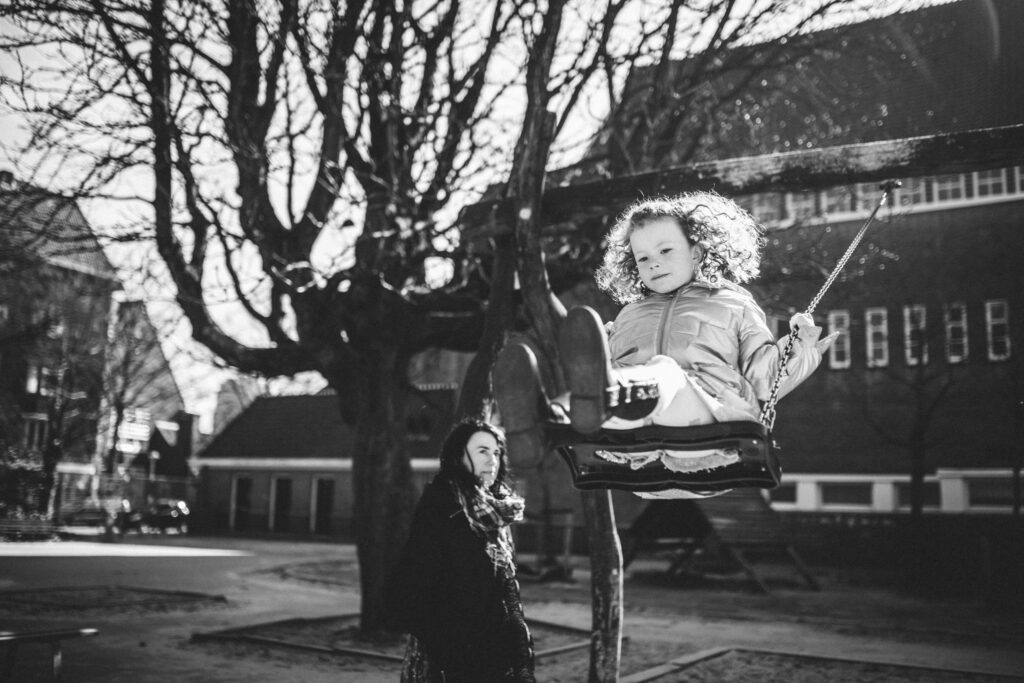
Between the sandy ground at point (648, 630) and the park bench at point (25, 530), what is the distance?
25.3 ft

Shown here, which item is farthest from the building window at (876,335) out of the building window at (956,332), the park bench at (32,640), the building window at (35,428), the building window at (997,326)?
the building window at (35,428)

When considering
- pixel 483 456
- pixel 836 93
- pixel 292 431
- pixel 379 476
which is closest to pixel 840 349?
pixel 836 93

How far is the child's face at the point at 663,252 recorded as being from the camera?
352 centimetres

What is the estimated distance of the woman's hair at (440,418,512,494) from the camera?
4.73 metres

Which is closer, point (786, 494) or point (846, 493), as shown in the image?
point (846, 493)

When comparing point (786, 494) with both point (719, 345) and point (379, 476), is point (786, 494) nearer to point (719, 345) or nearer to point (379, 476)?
point (379, 476)

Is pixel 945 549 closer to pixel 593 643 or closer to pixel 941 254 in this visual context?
pixel 941 254

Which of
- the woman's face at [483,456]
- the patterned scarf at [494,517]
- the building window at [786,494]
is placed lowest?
the building window at [786,494]

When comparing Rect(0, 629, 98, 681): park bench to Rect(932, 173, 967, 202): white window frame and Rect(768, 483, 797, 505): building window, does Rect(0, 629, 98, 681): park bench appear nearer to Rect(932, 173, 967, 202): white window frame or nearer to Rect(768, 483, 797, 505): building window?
Rect(768, 483, 797, 505): building window

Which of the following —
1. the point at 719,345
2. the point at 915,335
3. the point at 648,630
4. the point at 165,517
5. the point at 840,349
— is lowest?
the point at 165,517

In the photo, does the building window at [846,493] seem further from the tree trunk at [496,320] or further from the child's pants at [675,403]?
the child's pants at [675,403]

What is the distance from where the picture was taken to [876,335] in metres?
23.5

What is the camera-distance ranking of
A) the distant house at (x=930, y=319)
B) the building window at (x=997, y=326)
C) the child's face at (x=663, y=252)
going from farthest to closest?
the building window at (x=997, y=326), the distant house at (x=930, y=319), the child's face at (x=663, y=252)

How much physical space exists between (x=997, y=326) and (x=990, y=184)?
3827 millimetres
